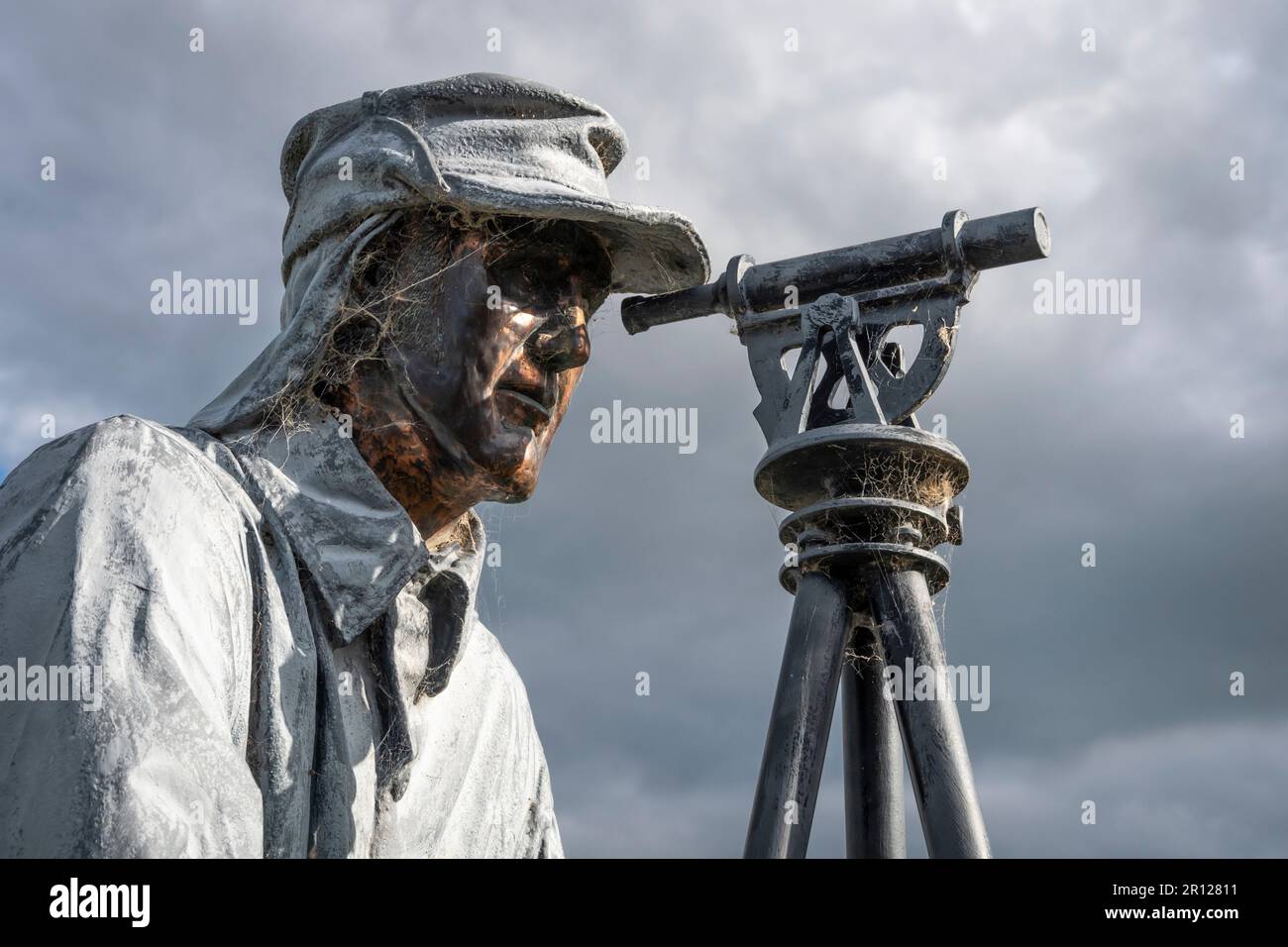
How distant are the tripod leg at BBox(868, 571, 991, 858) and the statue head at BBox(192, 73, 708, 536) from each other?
113 cm

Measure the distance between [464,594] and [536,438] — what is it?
0.35 meters

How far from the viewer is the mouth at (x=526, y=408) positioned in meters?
3.15

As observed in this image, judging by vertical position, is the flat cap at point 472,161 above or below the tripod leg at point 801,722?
above

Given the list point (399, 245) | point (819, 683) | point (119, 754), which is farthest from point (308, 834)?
point (819, 683)

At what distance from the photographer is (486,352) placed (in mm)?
3127

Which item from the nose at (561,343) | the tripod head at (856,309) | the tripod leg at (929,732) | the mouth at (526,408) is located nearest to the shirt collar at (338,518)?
the mouth at (526,408)

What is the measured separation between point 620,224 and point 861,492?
1.14 metres

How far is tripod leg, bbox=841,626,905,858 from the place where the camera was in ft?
13.3

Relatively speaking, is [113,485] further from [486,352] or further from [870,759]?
[870,759]
